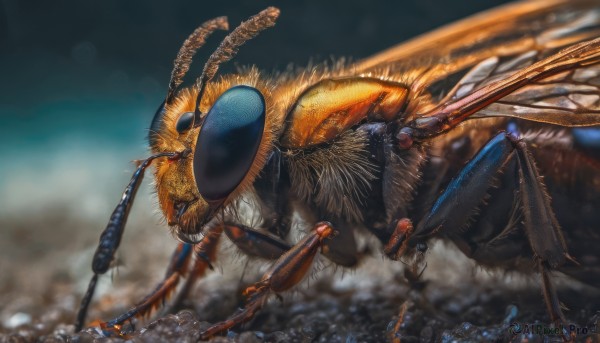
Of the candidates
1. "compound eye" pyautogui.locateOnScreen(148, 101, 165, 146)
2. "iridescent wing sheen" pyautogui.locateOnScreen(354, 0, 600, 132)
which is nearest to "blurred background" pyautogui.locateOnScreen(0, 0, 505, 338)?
"iridescent wing sheen" pyautogui.locateOnScreen(354, 0, 600, 132)

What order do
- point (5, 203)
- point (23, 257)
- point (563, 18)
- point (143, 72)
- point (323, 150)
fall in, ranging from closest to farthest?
point (323, 150), point (563, 18), point (23, 257), point (5, 203), point (143, 72)

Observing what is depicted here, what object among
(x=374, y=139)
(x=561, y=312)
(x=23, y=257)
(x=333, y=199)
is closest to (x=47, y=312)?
(x=23, y=257)

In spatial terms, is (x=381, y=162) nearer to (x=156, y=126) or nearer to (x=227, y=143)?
(x=227, y=143)

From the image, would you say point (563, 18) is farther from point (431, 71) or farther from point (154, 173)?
point (154, 173)

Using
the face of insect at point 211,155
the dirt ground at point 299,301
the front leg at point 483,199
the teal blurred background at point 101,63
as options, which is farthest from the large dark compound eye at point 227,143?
the teal blurred background at point 101,63

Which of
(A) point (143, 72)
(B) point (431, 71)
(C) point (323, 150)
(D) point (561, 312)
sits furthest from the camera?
(A) point (143, 72)

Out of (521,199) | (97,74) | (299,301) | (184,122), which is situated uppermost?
(97,74)

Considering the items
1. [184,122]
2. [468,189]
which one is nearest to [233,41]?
[184,122]

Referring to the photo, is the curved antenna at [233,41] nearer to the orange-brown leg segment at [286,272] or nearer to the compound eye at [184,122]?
the compound eye at [184,122]

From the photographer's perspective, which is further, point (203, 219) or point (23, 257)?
point (23, 257)
